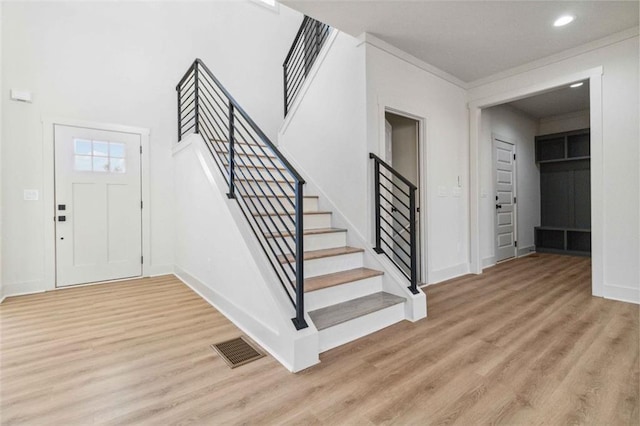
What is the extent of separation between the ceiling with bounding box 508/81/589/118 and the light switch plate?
7446 millimetres

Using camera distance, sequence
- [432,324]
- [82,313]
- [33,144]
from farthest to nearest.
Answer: [33,144], [82,313], [432,324]

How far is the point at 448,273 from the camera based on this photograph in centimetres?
415

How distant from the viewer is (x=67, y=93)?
3.87m

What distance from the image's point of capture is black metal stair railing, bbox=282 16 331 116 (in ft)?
14.9

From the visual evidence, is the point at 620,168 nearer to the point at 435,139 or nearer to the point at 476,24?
the point at 435,139

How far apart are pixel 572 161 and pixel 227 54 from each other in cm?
712

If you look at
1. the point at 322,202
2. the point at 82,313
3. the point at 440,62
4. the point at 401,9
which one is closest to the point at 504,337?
the point at 322,202

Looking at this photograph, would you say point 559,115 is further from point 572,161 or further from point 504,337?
point 504,337

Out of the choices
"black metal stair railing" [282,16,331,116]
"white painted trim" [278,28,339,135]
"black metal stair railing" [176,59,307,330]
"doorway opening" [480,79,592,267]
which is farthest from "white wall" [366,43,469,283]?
"black metal stair railing" [282,16,331,116]

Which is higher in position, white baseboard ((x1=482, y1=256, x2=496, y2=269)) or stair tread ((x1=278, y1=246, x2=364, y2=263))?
stair tread ((x1=278, y1=246, x2=364, y2=263))

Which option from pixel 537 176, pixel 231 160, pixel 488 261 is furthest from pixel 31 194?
pixel 537 176

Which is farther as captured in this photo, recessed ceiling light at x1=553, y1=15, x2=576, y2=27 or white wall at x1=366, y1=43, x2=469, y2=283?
white wall at x1=366, y1=43, x2=469, y2=283

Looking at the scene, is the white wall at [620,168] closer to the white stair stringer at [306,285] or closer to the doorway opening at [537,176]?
the doorway opening at [537,176]

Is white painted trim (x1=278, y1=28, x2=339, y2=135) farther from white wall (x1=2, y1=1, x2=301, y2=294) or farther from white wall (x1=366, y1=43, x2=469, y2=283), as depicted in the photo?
white wall (x1=2, y1=1, x2=301, y2=294)
